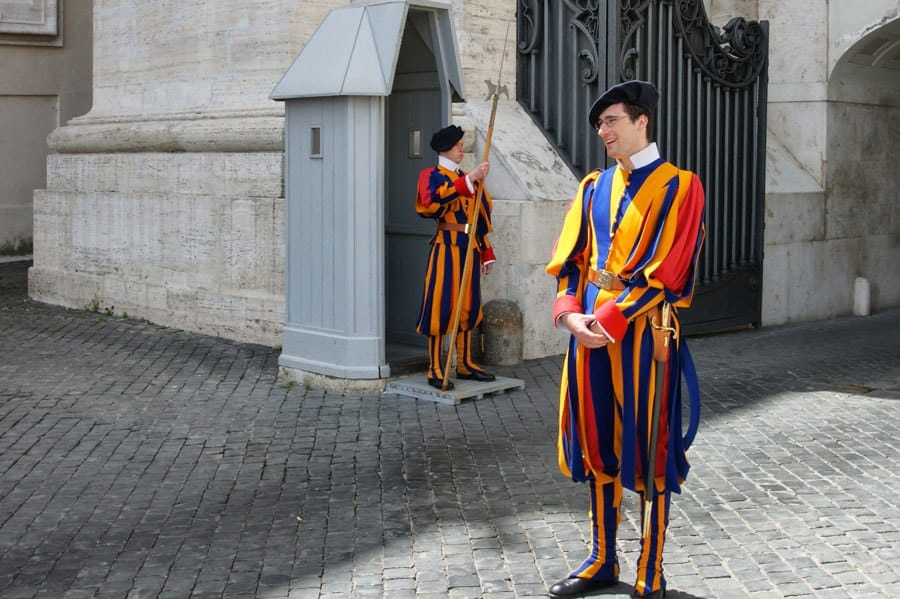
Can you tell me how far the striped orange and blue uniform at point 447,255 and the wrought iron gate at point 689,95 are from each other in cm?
202

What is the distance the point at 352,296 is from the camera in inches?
321

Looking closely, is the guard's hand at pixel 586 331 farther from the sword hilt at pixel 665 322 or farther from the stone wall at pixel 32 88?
the stone wall at pixel 32 88

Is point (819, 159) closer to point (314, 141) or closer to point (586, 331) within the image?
point (314, 141)

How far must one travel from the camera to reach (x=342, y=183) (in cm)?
811

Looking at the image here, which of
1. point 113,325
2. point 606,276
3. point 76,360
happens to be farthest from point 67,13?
point 606,276

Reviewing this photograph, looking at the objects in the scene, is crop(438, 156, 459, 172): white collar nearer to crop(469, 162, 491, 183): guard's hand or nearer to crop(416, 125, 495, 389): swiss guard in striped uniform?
crop(416, 125, 495, 389): swiss guard in striped uniform

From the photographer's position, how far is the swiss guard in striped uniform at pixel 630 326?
438 cm

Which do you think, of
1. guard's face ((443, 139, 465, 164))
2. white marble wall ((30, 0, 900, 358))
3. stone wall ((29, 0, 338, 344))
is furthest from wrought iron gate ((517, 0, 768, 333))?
guard's face ((443, 139, 465, 164))

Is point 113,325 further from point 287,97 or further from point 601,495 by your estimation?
point 601,495

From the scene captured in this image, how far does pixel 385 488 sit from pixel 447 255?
2460 mm

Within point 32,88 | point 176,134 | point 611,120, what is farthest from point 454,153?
point 32,88

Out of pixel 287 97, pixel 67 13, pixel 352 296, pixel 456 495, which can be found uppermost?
pixel 67 13

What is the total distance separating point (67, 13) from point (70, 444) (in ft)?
36.2

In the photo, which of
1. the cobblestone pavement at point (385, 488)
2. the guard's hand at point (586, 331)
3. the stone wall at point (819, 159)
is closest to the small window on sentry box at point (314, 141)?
the cobblestone pavement at point (385, 488)
